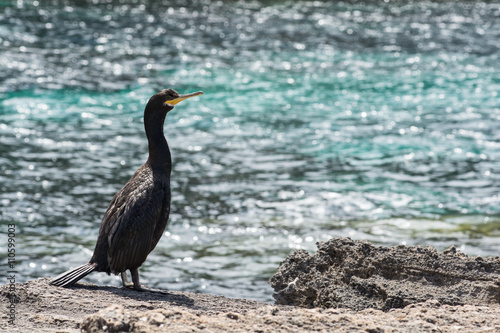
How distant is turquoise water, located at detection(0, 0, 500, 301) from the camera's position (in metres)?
7.84

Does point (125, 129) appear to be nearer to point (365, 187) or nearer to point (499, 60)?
point (365, 187)

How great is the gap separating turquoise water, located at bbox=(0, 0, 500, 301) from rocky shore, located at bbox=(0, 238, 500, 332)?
185cm

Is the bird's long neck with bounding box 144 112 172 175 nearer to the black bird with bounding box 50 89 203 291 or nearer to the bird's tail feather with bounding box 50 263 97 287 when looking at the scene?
the black bird with bounding box 50 89 203 291

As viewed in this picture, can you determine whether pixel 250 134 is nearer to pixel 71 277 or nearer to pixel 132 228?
pixel 132 228

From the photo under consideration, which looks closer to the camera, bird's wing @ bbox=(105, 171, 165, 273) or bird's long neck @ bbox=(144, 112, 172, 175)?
bird's wing @ bbox=(105, 171, 165, 273)

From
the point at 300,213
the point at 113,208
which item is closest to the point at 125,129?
the point at 300,213

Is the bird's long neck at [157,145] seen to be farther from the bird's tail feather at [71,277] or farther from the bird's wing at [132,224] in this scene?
the bird's tail feather at [71,277]

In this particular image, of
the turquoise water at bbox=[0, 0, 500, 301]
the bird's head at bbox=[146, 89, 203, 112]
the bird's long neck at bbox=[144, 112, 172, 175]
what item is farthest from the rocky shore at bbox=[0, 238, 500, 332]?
the turquoise water at bbox=[0, 0, 500, 301]

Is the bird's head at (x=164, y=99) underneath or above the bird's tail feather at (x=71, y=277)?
above

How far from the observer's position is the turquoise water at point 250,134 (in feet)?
25.7

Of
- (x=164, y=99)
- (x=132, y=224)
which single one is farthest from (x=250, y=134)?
(x=132, y=224)

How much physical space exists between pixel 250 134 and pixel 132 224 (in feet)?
23.4

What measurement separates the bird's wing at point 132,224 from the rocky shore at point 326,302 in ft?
0.74

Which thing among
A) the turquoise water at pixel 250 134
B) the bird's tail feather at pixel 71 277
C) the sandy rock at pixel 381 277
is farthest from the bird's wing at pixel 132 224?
the turquoise water at pixel 250 134
